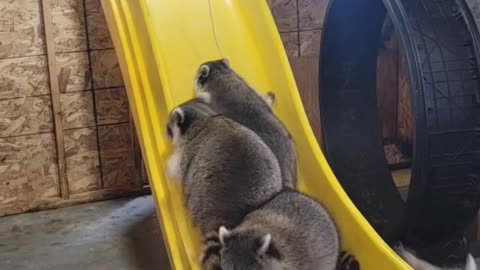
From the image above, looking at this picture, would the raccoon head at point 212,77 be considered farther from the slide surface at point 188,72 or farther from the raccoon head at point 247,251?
the raccoon head at point 247,251

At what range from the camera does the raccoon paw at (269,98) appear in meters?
2.64

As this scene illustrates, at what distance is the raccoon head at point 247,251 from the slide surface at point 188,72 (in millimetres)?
351

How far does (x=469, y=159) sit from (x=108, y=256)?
1.53 metres

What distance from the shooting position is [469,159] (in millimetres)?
2164

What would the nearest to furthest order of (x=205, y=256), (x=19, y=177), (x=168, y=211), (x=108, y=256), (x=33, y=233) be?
1. (x=205, y=256)
2. (x=168, y=211)
3. (x=108, y=256)
4. (x=33, y=233)
5. (x=19, y=177)

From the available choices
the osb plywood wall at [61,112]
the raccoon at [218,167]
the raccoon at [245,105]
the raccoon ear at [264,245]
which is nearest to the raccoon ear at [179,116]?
the raccoon at [218,167]

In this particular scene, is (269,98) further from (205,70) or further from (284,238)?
(284,238)

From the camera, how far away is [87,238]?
320 centimetres

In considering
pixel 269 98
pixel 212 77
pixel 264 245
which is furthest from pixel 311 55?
pixel 264 245

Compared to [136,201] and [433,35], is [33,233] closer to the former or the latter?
[136,201]

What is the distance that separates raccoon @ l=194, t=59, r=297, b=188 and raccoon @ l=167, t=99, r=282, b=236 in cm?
12

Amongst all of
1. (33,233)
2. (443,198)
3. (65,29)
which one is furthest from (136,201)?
(443,198)

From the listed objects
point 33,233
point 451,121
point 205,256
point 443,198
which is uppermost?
point 451,121

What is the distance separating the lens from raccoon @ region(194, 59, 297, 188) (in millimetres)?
2428
